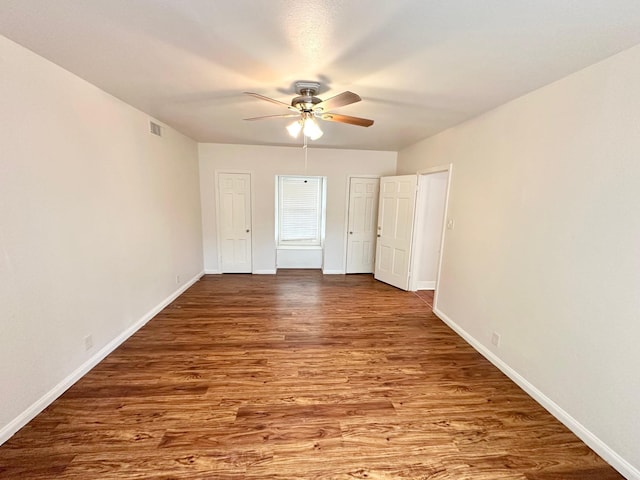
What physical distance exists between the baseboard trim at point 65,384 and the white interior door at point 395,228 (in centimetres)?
381

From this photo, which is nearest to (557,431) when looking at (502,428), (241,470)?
(502,428)

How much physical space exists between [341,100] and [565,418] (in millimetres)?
2840

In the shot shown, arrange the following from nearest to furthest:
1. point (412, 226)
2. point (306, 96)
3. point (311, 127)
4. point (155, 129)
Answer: point (306, 96), point (311, 127), point (155, 129), point (412, 226)

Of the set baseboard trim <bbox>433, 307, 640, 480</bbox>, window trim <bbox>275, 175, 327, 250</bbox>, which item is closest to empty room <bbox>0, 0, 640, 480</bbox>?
baseboard trim <bbox>433, 307, 640, 480</bbox>

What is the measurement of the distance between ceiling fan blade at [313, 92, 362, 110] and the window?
3831mm

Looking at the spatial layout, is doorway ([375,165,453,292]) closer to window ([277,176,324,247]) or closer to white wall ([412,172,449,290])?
white wall ([412,172,449,290])

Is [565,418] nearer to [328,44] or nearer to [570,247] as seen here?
[570,247]

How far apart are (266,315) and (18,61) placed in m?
3.10

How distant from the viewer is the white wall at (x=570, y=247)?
1588mm

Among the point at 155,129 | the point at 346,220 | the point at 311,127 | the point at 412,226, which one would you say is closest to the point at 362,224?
the point at 346,220

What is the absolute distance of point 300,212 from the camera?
616 centimetres

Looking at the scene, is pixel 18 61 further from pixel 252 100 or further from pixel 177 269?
pixel 177 269

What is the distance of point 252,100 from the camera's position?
258 centimetres

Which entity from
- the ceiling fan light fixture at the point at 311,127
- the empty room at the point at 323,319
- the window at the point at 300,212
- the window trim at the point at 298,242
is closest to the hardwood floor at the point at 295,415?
the empty room at the point at 323,319
